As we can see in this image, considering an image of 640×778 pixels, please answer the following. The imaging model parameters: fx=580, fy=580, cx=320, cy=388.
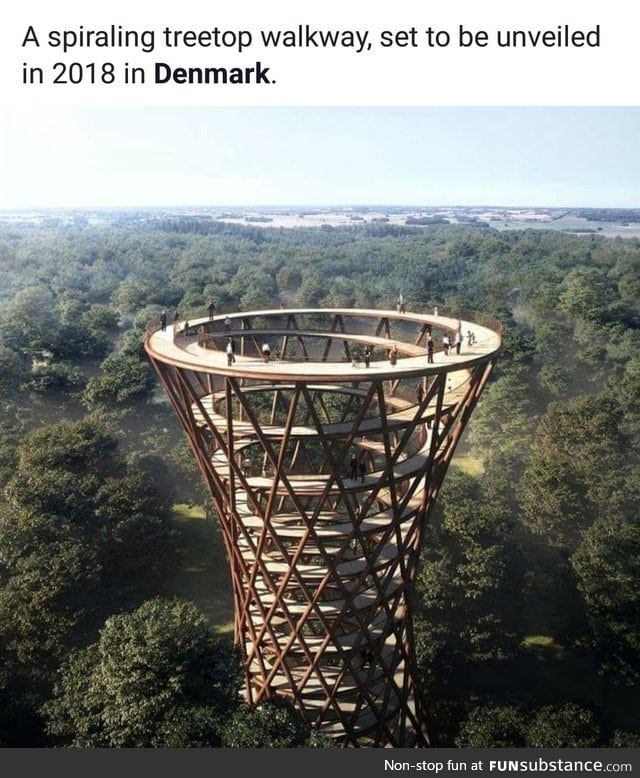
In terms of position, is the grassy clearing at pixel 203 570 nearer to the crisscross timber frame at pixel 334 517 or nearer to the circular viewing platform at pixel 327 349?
the crisscross timber frame at pixel 334 517

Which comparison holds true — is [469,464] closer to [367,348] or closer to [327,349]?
[327,349]

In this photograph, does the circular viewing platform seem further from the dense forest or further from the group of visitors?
the dense forest

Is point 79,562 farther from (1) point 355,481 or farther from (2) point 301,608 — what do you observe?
(1) point 355,481

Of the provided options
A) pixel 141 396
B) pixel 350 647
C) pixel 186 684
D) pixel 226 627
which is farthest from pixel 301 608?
pixel 141 396

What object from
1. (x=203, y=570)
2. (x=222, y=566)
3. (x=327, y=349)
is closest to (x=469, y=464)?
(x=222, y=566)

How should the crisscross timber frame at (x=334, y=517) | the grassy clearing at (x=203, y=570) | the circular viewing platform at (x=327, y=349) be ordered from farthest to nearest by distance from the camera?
the grassy clearing at (x=203, y=570)
the crisscross timber frame at (x=334, y=517)
the circular viewing platform at (x=327, y=349)

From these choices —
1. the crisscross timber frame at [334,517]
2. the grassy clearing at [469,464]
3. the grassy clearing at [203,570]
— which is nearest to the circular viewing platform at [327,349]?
the crisscross timber frame at [334,517]

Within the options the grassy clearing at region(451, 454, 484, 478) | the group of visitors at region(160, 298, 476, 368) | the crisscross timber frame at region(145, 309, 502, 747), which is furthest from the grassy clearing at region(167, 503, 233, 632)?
the grassy clearing at region(451, 454, 484, 478)
